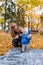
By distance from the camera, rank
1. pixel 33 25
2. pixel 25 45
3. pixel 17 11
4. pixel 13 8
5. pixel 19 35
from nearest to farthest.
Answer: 1. pixel 25 45
2. pixel 19 35
3. pixel 13 8
4. pixel 17 11
5. pixel 33 25

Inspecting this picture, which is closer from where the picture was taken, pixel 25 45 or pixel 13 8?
pixel 25 45

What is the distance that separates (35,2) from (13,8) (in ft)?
4.98

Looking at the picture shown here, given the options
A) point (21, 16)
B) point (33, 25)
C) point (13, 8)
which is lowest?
point (33, 25)

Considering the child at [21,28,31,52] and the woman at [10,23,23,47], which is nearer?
the child at [21,28,31,52]

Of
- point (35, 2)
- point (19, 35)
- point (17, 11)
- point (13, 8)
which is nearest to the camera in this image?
point (19, 35)

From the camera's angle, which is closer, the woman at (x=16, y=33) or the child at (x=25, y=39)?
the child at (x=25, y=39)

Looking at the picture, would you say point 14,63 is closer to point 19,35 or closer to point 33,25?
point 19,35

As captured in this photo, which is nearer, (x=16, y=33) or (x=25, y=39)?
(x=25, y=39)

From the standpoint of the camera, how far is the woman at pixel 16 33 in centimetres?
651

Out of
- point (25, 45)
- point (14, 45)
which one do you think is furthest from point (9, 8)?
point (25, 45)

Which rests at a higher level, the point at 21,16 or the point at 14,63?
the point at 14,63

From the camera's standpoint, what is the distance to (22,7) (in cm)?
1390

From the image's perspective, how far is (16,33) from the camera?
6.65 metres

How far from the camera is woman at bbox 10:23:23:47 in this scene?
21.4 ft
